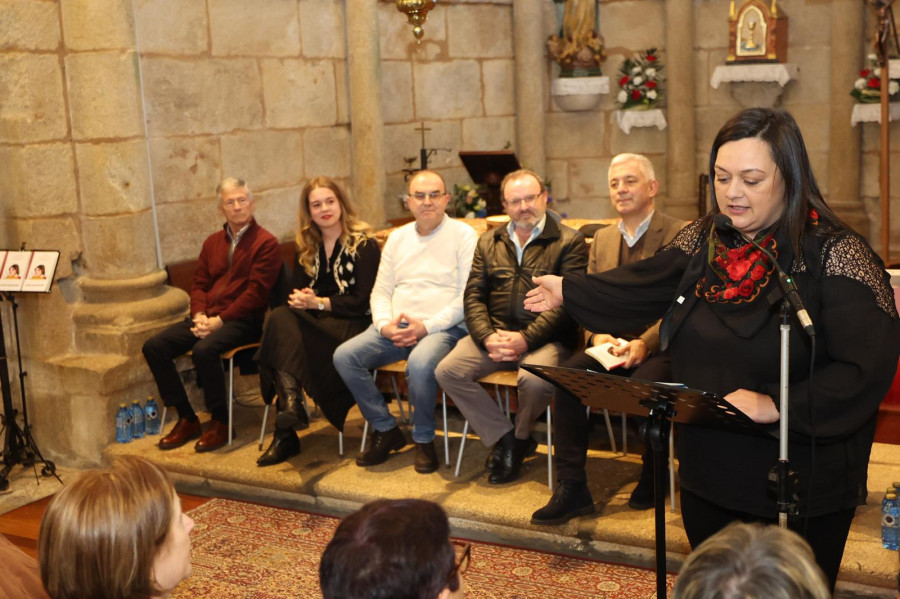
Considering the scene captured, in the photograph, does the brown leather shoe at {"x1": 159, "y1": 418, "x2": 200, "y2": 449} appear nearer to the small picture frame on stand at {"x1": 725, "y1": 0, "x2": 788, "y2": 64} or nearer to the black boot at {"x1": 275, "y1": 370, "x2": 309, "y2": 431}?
the black boot at {"x1": 275, "y1": 370, "x2": 309, "y2": 431}

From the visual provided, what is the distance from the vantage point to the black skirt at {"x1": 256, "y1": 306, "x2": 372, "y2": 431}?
513cm

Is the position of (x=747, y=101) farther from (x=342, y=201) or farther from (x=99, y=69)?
(x=99, y=69)

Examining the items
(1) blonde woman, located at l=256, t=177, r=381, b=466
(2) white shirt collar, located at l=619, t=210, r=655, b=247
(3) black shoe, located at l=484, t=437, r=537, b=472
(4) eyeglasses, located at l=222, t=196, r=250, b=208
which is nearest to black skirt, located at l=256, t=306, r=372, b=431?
(1) blonde woman, located at l=256, t=177, r=381, b=466

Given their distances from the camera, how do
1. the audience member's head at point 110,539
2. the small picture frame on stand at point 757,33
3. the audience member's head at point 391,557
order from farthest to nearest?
the small picture frame on stand at point 757,33
the audience member's head at point 110,539
the audience member's head at point 391,557

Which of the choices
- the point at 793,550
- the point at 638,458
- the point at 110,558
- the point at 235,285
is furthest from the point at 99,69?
the point at 793,550

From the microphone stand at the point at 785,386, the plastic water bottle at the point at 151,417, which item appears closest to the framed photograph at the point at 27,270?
the plastic water bottle at the point at 151,417

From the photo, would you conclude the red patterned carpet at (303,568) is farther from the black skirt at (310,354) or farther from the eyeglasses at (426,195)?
the eyeglasses at (426,195)

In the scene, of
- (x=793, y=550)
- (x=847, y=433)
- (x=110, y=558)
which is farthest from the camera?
(x=847, y=433)

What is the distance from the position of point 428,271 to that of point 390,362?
0.48 metres

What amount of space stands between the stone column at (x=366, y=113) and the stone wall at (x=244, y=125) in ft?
0.05

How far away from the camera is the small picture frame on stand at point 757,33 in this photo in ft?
26.5

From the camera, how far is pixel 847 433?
2303mm

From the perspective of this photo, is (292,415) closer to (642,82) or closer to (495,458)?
(495,458)

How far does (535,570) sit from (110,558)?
2.47 metres
